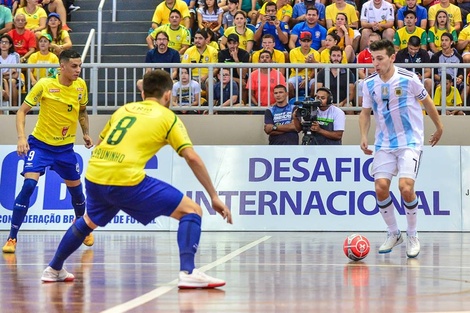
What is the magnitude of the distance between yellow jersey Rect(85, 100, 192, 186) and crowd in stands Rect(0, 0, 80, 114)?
11797mm

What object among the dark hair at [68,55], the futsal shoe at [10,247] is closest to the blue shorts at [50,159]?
the futsal shoe at [10,247]

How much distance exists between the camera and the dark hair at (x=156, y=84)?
9.23 m

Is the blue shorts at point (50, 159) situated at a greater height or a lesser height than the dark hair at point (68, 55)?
lesser

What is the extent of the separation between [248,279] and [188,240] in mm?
1136

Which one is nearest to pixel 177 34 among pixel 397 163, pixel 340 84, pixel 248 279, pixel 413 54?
pixel 340 84

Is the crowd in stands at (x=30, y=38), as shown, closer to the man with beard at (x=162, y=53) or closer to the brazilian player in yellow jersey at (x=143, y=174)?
the man with beard at (x=162, y=53)

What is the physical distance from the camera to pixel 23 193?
1390cm

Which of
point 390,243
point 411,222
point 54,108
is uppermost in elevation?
point 54,108

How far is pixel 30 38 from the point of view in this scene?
2308cm

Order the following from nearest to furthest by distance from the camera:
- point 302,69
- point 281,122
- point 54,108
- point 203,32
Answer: point 54,108
point 281,122
point 302,69
point 203,32

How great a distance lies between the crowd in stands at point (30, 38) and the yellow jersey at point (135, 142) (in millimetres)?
11797

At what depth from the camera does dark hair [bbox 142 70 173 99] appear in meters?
9.23

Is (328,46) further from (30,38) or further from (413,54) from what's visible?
(30,38)

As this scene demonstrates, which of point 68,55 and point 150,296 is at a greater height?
point 68,55
